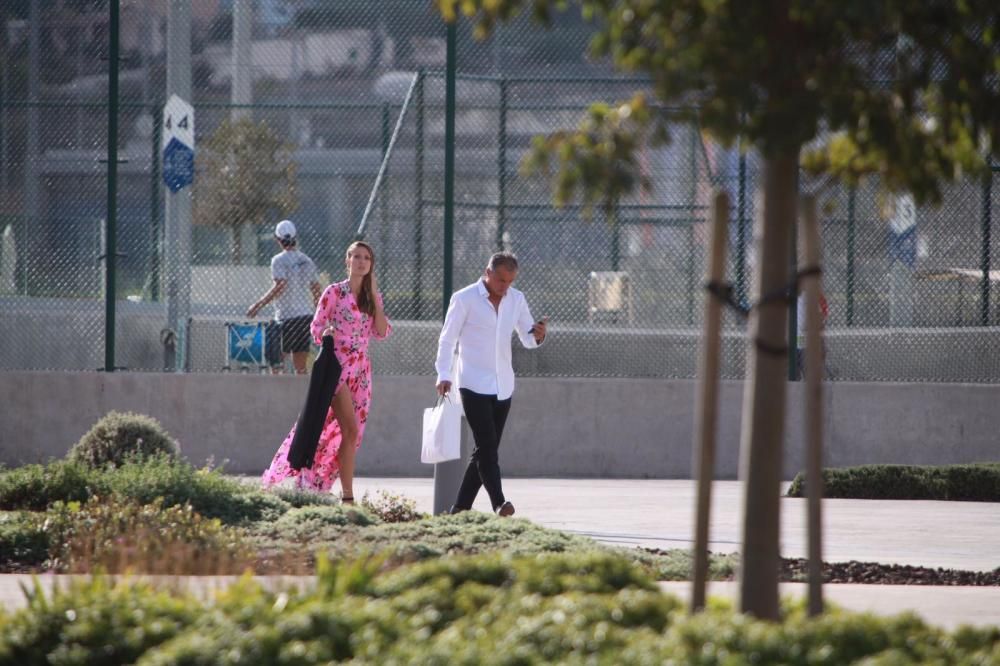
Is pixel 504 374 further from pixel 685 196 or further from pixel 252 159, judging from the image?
pixel 252 159

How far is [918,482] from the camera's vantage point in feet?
39.8

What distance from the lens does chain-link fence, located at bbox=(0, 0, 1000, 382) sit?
45.9 ft

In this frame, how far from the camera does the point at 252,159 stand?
15430 mm

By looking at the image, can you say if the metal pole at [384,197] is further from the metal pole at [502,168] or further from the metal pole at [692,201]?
the metal pole at [692,201]

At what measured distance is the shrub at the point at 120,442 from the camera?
10789mm

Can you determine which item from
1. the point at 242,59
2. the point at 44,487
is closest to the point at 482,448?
the point at 44,487

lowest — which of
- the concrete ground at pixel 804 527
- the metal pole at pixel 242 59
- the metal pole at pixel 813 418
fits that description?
the concrete ground at pixel 804 527

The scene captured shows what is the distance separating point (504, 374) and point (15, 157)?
686 centimetres

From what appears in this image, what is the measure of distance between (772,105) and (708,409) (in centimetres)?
91

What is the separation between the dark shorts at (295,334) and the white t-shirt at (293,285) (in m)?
0.05

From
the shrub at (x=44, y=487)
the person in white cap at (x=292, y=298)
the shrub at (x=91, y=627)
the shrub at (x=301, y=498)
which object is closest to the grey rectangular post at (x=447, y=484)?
the shrub at (x=301, y=498)

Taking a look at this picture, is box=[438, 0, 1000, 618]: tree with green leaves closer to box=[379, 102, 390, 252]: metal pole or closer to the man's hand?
the man's hand

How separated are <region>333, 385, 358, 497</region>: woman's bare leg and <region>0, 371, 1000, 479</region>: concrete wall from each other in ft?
10.4

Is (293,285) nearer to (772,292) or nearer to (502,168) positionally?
(502,168)
